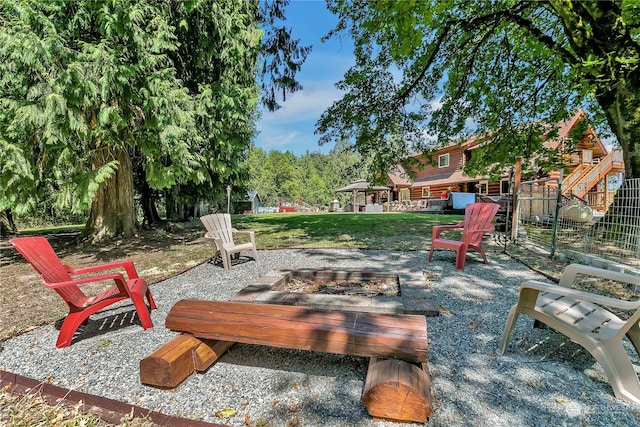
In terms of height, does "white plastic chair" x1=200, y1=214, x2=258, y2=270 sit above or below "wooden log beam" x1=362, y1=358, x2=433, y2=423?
above

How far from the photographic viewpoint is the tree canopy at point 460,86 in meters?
7.31

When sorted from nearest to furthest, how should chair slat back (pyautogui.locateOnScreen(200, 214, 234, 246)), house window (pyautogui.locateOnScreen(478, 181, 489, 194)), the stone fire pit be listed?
1. the stone fire pit
2. chair slat back (pyautogui.locateOnScreen(200, 214, 234, 246))
3. house window (pyautogui.locateOnScreen(478, 181, 489, 194))

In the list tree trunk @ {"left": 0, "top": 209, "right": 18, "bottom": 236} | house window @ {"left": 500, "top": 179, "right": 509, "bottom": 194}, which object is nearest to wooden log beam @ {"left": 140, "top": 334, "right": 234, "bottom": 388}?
tree trunk @ {"left": 0, "top": 209, "right": 18, "bottom": 236}

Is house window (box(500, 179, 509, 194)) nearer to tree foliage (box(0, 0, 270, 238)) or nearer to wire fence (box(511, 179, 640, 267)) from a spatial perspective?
wire fence (box(511, 179, 640, 267))

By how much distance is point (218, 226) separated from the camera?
534 cm

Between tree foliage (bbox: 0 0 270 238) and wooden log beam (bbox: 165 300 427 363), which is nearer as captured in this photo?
wooden log beam (bbox: 165 300 427 363)

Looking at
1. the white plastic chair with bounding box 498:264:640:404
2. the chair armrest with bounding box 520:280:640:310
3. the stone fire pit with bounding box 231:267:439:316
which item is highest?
the chair armrest with bounding box 520:280:640:310

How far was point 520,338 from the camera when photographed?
2.55 meters

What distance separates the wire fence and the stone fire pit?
3.14 m

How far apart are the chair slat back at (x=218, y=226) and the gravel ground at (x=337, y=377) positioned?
207 centimetres

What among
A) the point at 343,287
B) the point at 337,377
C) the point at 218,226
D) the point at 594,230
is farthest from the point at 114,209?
the point at 594,230

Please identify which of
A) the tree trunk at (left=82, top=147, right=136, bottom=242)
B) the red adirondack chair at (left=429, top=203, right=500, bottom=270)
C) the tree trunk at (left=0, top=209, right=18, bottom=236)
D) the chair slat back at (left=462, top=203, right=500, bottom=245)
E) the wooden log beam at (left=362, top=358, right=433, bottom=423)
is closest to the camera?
the wooden log beam at (left=362, top=358, right=433, bottom=423)

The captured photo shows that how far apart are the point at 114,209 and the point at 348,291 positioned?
7896 millimetres

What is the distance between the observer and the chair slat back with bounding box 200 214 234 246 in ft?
16.9
